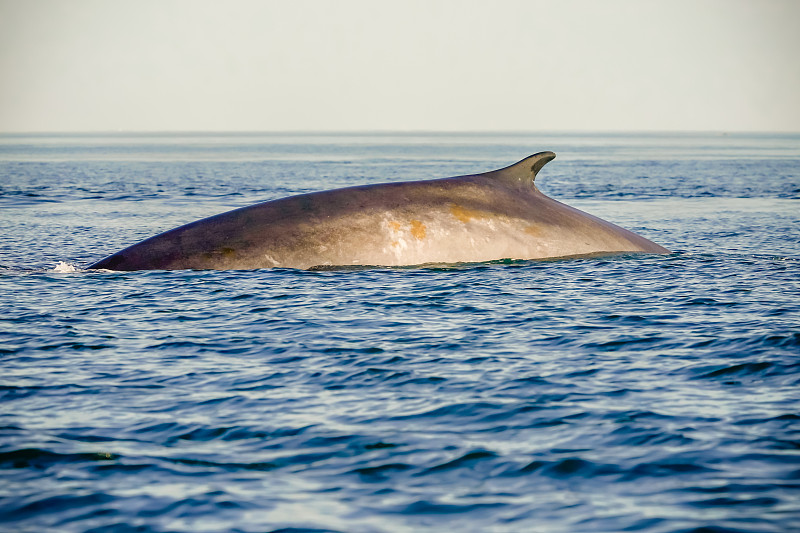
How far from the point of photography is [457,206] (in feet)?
58.5

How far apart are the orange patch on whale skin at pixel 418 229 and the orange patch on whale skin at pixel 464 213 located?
63cm

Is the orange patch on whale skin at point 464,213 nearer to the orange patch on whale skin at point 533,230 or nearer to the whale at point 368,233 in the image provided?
the whale at point 368,233

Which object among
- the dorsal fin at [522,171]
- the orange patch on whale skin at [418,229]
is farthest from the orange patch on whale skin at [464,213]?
the dorsal fin at [522,171]

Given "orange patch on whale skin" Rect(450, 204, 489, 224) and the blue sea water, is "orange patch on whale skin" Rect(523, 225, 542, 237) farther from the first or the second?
"orange patch on whale skin" Rect(450, 204, 489, 224)

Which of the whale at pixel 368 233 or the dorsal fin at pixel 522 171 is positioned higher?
the dorsal fin at pixel 522 171

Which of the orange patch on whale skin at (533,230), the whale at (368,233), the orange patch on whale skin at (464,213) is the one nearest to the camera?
the whale at (368,233)

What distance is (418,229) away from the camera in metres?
17.5

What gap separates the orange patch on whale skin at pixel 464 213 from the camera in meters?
17.8

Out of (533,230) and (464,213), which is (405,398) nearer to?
(464,213)

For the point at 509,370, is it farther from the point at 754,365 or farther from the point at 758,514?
the point at 758,514

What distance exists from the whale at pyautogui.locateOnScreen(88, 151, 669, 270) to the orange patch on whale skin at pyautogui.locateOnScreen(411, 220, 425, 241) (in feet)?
0.06

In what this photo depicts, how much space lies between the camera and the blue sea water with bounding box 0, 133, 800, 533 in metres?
7.04

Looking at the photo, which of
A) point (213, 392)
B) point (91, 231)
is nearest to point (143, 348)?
point (213, 392)

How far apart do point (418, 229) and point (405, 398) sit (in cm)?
802
